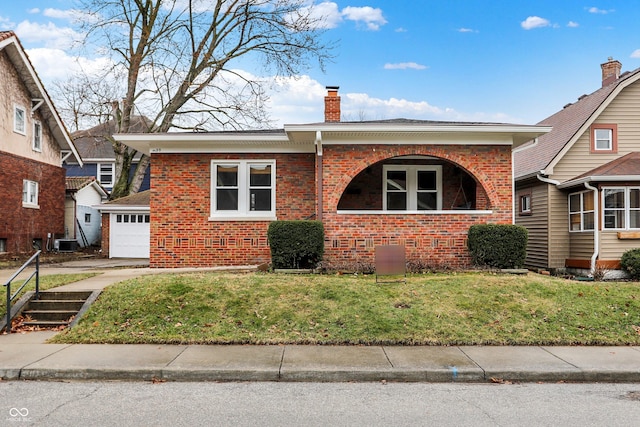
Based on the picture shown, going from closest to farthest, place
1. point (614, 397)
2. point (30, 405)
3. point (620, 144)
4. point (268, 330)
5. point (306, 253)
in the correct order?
point (30, 405), point (614, 397), point (268, 330), point (306, 253), point (620, 144)

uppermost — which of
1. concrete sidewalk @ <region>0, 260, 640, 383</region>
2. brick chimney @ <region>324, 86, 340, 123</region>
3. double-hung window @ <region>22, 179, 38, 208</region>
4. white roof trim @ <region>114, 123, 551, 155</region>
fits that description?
brick chimney @ <region>324, 86, 340, 123</region>

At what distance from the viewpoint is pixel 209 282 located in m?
9.73

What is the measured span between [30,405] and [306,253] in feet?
23.8

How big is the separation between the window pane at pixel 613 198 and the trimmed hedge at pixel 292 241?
9132 mm

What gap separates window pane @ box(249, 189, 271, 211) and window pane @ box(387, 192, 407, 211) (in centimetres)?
362

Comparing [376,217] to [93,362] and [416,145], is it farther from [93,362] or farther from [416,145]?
[93,362]

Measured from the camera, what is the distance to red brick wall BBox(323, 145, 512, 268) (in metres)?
12.8

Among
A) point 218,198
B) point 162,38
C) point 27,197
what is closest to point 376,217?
point 218,198

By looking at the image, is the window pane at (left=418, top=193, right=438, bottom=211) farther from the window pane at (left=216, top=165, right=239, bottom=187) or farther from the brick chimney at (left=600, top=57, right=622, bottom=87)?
the brick chimney at (left=600, top=57, right=622, bottom=87)

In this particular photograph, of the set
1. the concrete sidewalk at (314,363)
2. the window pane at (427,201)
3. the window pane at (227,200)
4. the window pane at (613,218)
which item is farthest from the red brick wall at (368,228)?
the concrete sidewalk at (314,363)

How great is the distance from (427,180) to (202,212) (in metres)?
6.69

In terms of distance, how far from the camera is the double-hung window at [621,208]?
14734 mm

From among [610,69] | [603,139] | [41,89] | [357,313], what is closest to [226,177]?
[357,313]

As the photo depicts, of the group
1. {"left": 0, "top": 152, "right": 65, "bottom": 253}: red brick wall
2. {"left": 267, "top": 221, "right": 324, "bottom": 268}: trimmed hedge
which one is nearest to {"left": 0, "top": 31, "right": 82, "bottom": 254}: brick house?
{"left": 0, "top": 152, "right": 65, "bottom": 253}: red brick wall
